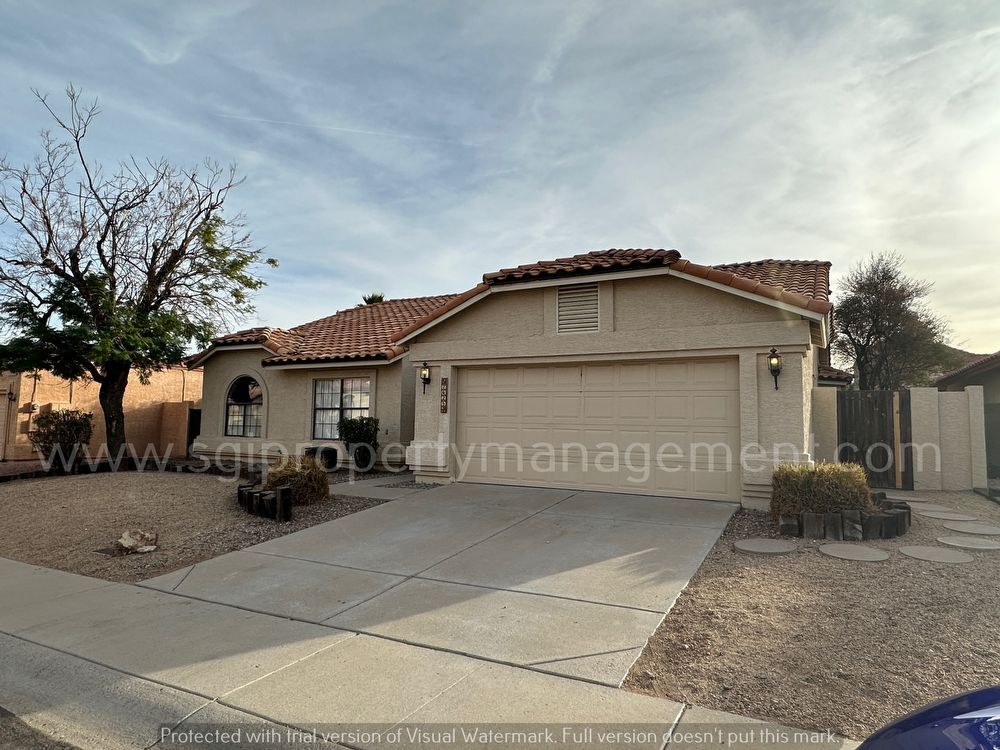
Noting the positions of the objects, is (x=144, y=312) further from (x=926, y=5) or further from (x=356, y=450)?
(x=926, y=5)

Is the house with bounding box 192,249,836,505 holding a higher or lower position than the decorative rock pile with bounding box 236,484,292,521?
higher

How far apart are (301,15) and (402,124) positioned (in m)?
2.38

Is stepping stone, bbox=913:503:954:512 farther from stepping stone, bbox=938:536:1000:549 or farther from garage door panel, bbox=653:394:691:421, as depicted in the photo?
garage door panel, bbox=653:394:691:421

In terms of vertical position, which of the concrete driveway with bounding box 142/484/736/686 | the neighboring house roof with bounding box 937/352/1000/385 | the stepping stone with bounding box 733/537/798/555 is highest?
the neighboring house roof with bounding box 937/352/1000/385

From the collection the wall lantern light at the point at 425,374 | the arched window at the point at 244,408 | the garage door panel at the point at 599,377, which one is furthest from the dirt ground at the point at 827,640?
the arched window at the point at 244,408

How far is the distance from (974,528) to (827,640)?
188 inches

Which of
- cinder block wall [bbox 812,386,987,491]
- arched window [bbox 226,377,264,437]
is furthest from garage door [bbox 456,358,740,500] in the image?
arched window [bbox 226,377,264,437]

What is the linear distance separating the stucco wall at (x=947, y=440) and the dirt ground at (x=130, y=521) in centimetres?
991

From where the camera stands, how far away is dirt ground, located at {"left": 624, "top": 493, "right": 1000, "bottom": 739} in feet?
11.2

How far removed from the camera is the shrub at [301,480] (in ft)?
31.0

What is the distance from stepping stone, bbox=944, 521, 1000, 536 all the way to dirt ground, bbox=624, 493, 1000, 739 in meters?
1.21

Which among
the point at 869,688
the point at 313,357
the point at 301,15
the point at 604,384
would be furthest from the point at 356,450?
the point at 869,688

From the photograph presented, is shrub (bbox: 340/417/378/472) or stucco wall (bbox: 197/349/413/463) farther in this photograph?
stucco wall (bbox: 197/349/413/463)

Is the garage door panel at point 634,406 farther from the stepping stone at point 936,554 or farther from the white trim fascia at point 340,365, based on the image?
the white trim fascia at point 340,365
